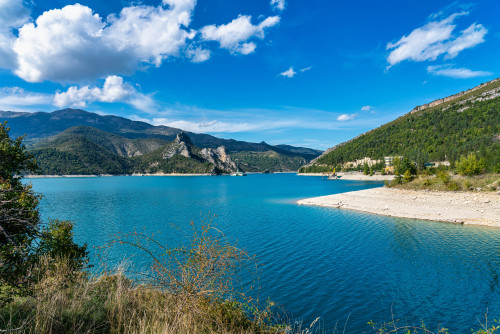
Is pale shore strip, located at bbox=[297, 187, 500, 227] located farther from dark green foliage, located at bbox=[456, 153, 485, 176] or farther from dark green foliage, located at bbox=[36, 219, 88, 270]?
dark green foliage, located at bbox=[36, 219, 88, 270]

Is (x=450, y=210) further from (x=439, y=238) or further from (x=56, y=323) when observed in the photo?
(x=56, y=323)

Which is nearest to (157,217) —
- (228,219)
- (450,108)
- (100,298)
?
(228,219)

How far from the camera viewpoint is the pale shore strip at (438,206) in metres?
31.0

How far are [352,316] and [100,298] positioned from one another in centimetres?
1134

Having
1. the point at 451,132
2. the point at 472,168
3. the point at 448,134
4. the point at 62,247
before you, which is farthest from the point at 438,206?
the point at 448,134

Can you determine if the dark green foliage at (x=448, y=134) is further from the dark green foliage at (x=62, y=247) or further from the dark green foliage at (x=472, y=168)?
the dark green foliage at (x=62, y=247)

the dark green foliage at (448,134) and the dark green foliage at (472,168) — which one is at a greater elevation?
the dark green foliage at (448,134)

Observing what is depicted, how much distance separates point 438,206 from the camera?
38406 millimetres

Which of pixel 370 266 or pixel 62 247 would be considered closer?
pixel 62 247

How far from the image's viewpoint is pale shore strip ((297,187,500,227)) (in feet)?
102

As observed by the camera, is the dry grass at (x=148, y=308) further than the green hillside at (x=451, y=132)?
No

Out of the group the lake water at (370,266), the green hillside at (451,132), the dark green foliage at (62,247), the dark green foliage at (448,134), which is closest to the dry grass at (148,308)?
the lake water at (370,266)

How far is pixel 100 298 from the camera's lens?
7.24m

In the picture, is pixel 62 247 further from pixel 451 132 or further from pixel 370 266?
pixel 451 132
